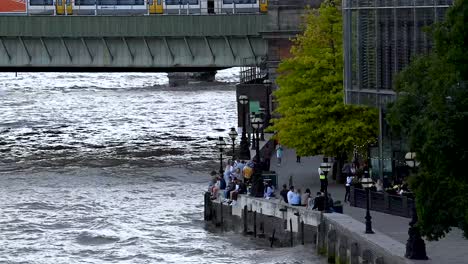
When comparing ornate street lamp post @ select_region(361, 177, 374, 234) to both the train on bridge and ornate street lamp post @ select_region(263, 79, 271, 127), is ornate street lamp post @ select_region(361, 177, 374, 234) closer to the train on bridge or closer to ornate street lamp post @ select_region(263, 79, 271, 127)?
ornate street lamp post @ select_region(263, 79, 271, 127)

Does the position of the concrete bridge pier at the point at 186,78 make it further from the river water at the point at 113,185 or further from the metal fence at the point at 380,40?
the metal fence at the point at 380,40

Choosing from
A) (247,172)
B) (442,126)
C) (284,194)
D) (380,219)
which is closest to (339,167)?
(247,172)

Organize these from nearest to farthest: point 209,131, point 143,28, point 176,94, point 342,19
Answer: point 342,19
point 143,28
point 209,131
point 176,94

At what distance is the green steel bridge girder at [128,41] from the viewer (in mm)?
82125

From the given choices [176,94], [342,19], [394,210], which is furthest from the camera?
[176,94]

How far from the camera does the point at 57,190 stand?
233 feet

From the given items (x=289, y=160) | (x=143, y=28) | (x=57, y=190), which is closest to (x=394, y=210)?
(x=289, y=160)

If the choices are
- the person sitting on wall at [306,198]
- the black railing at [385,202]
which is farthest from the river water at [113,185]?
the black railing at [385,202]

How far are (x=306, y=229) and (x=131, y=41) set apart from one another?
108ft

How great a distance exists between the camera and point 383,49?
178 feet

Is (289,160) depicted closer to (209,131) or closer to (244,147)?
(244,147)

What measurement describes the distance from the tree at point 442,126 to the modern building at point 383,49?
13.7 meters

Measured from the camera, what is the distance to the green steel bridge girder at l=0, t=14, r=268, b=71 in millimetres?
82125

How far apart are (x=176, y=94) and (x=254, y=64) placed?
2840 inches
